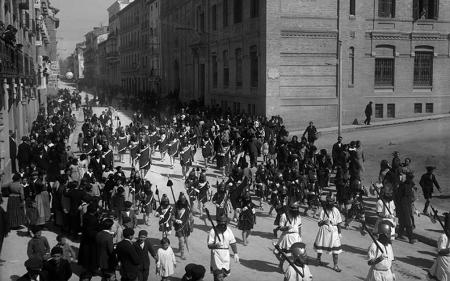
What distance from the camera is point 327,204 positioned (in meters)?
11.9

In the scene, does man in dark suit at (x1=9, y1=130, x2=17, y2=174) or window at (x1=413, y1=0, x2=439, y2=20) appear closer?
man in dark suit at (x1=9, y1=130, x2=17, y2=174)

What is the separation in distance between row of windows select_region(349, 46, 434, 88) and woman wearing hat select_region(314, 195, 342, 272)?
2336cm

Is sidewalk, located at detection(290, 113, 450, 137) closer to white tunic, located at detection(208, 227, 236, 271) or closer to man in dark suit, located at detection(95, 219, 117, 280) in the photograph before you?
white tunic, located at detection(208, 227, 236, 271)

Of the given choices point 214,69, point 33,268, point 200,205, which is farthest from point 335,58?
point 33,268

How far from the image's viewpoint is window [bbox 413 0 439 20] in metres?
34.8

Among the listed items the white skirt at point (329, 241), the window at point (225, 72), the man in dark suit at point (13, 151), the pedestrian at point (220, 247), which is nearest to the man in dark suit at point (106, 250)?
the pedestrian at point (220, 247)

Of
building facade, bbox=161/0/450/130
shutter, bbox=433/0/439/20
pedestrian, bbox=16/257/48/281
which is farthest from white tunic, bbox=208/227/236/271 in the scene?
shutter, bbox=433/0/439/20

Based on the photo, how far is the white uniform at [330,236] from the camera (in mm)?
11555

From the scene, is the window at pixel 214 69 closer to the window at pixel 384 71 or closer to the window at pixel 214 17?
the window at pixel 214 17

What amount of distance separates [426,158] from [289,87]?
484 inches

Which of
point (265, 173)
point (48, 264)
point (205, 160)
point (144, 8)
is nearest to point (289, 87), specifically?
point (205, 160)

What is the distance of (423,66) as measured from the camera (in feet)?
117

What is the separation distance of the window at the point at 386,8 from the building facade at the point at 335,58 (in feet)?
0.21

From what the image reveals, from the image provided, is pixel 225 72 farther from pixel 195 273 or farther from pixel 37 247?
pixel 195 273
